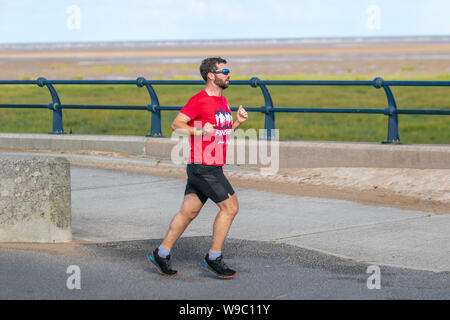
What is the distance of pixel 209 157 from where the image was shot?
20.7ft

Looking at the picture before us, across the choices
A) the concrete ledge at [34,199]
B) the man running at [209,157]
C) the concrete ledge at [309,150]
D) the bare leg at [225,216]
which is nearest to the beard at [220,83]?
the man running at [209,157]

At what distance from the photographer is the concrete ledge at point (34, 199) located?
7484 mm

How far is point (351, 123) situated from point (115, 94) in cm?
1810

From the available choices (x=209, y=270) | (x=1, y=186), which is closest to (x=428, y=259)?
(x=209, y=270)

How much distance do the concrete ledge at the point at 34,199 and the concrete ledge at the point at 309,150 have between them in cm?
502

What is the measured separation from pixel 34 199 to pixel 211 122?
2.12m

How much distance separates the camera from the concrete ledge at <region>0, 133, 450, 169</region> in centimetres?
1113

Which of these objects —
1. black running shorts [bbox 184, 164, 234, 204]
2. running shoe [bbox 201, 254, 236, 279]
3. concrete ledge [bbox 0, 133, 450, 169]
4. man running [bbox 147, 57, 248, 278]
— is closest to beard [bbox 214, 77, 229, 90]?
man running [bbox 147, 57, 248, 278]

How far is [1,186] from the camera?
7531 mm
